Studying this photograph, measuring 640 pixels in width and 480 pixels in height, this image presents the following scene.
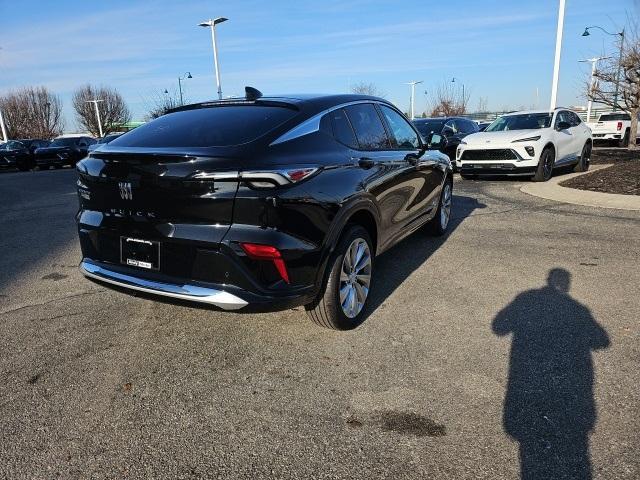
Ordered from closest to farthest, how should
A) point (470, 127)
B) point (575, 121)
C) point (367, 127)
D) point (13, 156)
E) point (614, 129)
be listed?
1. point (367, 127)
2. point (575, 121)
3. point (470, 127)
4. point (614, 129)
5. point (13, 156)

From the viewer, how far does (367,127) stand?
429 centimetres

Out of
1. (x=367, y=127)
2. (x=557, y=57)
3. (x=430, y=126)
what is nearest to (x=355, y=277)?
(x=367, y=127)

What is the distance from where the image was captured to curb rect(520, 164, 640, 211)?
847 cm

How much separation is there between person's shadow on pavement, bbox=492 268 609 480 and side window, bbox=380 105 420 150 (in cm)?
186

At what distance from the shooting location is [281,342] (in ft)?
11.8

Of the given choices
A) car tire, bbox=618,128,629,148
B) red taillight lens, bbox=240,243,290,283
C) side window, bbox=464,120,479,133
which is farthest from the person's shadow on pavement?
car tire, bbox=618,128,629,148

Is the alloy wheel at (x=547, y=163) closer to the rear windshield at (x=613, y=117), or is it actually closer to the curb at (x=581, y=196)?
the curb at (x=581, y=196)

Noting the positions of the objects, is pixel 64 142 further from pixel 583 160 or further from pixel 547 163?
pixel 583 160

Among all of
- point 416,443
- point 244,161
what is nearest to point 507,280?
point 416,443

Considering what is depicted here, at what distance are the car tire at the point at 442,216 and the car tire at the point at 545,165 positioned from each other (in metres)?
5.58

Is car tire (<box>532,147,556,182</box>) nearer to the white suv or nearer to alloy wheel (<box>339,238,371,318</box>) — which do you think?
the white suv

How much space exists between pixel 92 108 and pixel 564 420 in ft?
230

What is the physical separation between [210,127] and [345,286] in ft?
4.94

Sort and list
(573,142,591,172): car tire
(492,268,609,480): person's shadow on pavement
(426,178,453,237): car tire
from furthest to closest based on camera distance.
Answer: (573,142,591,172): car tire < (426,178,453,237): car tire < (492,268,609,480): person's shadow on pavement
